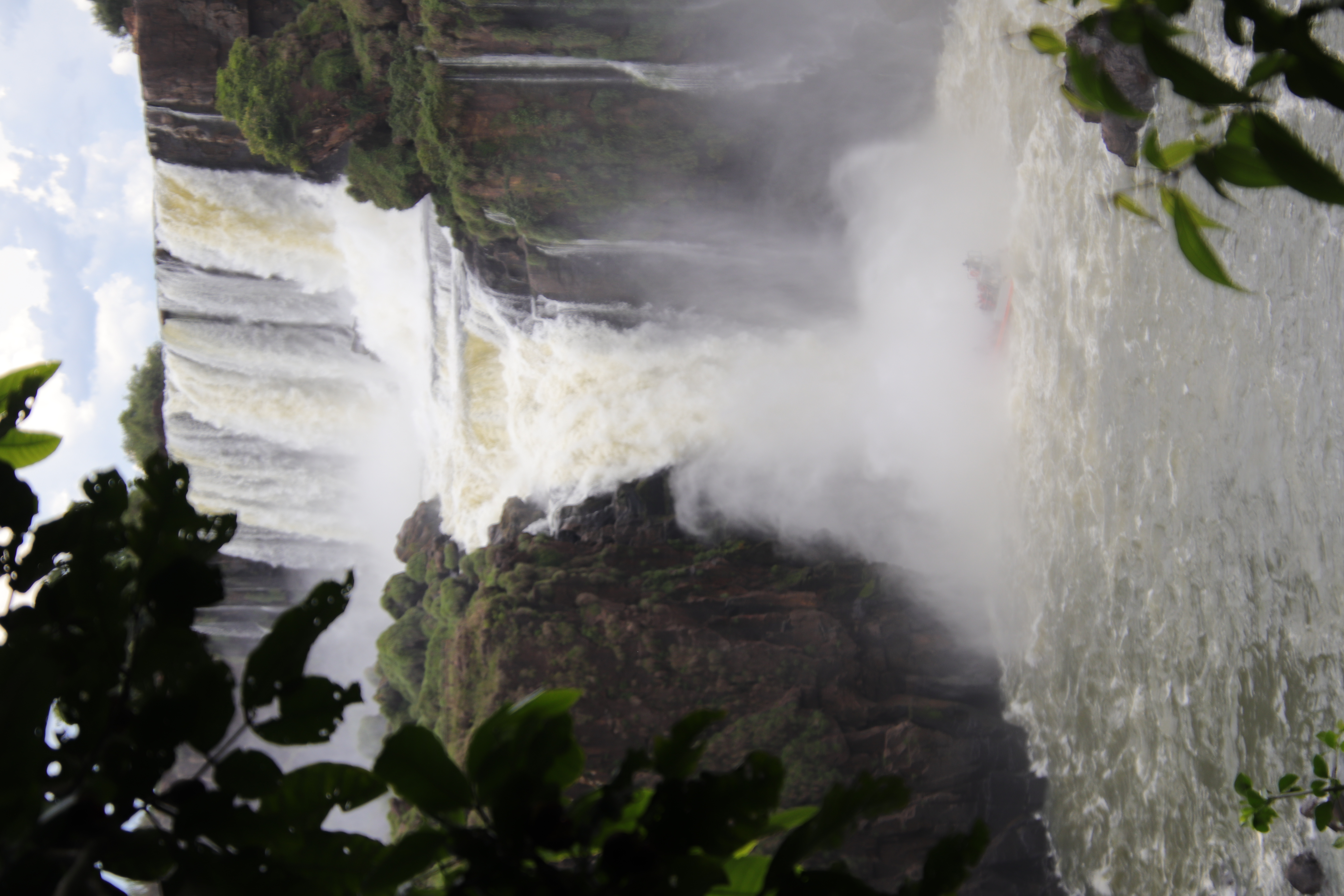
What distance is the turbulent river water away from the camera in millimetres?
6738

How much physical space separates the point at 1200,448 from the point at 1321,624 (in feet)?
6.25

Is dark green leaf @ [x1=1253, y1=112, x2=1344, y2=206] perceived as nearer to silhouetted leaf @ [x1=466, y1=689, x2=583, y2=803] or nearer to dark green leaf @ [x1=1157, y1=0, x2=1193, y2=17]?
dark green leaf @ [x1=1157, y1=0, x2=1193, y2=17]

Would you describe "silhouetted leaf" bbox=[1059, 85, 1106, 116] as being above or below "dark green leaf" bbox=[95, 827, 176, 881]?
above

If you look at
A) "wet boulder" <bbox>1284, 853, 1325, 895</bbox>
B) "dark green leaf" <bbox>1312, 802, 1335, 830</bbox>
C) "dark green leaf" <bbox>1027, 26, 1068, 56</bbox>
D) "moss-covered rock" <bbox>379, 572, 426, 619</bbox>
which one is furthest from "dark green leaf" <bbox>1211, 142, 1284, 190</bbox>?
"moss-covered rock" <bbox>379, 572, 426, 619</bbox>

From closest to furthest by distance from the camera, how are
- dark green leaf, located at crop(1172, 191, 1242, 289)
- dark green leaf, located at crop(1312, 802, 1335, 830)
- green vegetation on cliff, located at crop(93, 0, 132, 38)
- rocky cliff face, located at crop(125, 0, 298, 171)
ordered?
dark green leaf, located at crop(1172, 191, 1242, 289), dark green leaf, located at crop(1312, 802, 1335, 830), rocky cliff face, located at crop(125, 0, 298, 171), green vegetation on cliff, located at crop(93, 0, 132, 38)

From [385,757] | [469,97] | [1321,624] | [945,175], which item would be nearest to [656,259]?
[469,97]

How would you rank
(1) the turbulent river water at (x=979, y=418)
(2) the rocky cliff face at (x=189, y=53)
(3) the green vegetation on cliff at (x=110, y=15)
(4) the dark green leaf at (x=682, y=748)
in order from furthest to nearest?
(3) the green vegetation on cliff at (x=110, y=15)
(2) the rocky cliff face at (x=189, y=53)
(1) the turbulent river water at (x=979, y=418)
(4) the dark green leaf at (x=682, y=748)

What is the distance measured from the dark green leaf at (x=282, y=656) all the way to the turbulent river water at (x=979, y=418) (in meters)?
6.52

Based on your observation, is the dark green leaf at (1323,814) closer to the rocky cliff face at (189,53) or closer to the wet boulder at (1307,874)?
the wet boulder at (1307,874)

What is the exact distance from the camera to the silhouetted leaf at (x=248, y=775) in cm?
141

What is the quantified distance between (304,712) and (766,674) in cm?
1113

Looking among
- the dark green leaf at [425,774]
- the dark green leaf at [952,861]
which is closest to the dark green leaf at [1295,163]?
the dark green leaf at [952,861]

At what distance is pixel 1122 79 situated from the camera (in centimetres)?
792

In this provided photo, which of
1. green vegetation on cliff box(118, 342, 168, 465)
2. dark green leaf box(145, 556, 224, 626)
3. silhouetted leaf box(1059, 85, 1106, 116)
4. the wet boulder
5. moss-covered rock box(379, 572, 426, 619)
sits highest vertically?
green vegetation on cliff box(118, 342, 168, 465)
